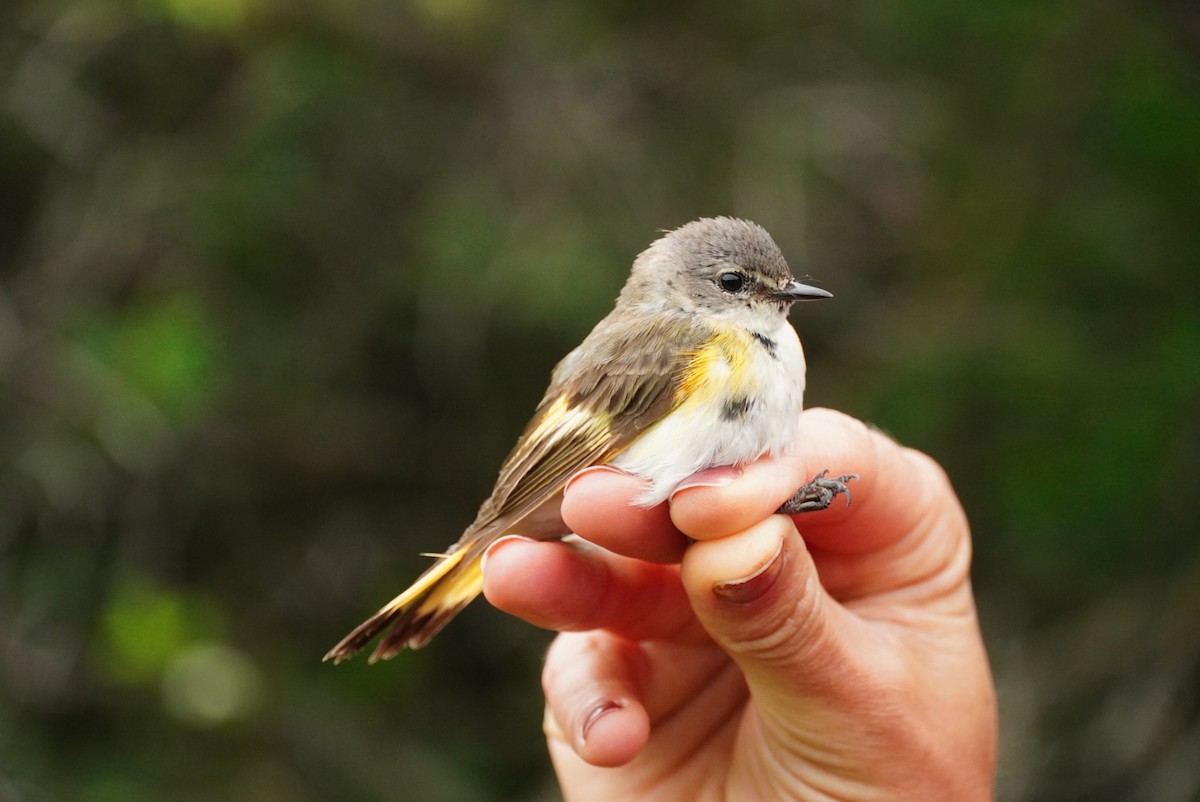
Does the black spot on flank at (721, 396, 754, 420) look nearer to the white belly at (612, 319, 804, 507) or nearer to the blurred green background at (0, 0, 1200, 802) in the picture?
the white belly at (612, 319, 804, 507)

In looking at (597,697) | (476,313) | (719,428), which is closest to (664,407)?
(719,428)

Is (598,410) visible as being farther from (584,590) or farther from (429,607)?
(429,607)

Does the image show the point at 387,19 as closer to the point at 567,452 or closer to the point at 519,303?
the point at 519,303

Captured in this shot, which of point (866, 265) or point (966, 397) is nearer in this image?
point (966, 397)

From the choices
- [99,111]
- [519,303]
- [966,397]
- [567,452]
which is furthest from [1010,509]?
[99,111]

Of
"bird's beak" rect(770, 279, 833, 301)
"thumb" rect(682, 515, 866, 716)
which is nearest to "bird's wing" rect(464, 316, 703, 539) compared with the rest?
"bird's beak" rect(770, 279, 833, 301)

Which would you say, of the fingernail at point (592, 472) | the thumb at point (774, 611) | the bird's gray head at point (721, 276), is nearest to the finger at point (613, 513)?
the fingernail at point (592, 472)
